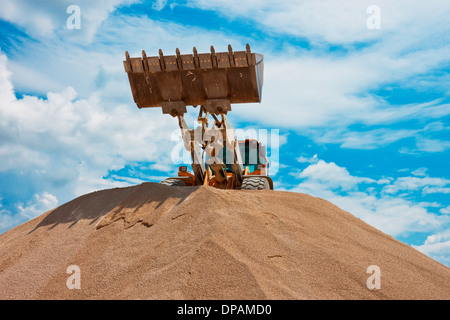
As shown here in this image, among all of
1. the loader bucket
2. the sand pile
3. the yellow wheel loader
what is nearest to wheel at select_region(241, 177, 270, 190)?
the yellow wheel loader

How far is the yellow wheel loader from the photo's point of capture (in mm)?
8148

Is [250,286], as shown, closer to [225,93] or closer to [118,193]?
[118,193]

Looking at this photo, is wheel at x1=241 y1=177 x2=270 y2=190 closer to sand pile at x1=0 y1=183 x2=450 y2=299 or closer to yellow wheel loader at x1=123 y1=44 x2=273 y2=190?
yellow wheel loader at x1=123 y1=44 x2=273 y2=190

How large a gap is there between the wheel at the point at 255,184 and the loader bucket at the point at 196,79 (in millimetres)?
1647

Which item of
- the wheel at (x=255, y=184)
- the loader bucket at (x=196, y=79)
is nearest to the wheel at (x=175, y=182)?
the wheel at (x=255, y=184)

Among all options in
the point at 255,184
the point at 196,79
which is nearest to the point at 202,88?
the point at 196,79

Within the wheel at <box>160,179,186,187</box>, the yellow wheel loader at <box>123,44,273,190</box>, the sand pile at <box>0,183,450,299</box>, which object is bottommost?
the sand pile at <box>0,183,450,299</box>

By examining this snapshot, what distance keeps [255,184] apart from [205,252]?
414 centimetres

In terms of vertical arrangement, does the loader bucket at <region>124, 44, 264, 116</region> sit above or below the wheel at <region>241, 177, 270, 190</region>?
above

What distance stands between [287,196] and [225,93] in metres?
2.44

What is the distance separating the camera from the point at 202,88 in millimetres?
8438

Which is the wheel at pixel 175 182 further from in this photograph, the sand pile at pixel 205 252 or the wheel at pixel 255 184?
the sand pile at pixel 205 252

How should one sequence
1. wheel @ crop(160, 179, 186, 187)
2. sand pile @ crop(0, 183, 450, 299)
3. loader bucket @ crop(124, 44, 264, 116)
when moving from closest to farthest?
sand pile @ crop(0, 183, 450, 299) < loader bucket @ crop(124, 44, 264, 116) < wheel @ crop(160, 179, 186, 187)

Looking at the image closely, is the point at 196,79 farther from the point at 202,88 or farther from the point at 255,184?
the point at 255,184
